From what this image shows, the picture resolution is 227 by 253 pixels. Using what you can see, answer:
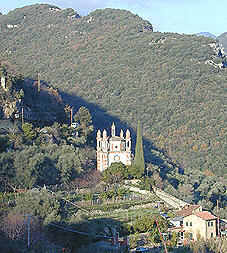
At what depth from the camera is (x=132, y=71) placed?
330 ft

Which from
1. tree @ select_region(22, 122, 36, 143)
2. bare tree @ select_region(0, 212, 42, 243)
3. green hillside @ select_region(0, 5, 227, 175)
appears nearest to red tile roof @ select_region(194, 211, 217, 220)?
bare tree @ select_region(0, 212, 42, 243)

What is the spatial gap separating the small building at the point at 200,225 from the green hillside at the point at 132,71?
3091 cm

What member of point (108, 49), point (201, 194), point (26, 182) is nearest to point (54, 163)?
point (26, 182)

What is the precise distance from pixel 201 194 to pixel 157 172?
5.48m

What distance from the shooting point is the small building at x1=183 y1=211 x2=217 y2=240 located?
32734 mm

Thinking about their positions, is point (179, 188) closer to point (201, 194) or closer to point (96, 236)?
point (201, 194)

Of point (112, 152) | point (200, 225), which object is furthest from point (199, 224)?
point (112, 152)

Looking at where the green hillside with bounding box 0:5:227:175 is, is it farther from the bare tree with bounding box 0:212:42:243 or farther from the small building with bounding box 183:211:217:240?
the bare tree with bounding box 0:212:42:243

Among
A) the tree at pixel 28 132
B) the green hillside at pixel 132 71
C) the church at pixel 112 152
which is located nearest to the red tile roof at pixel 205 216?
the church at pixel 112 152

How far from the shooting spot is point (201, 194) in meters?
49.8

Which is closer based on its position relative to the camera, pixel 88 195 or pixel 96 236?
pixel 96 236

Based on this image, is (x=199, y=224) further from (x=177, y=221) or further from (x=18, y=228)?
(x=18, y=228)

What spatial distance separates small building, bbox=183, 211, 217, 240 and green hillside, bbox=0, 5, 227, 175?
30.9 m

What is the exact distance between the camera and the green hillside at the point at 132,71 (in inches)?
2948
